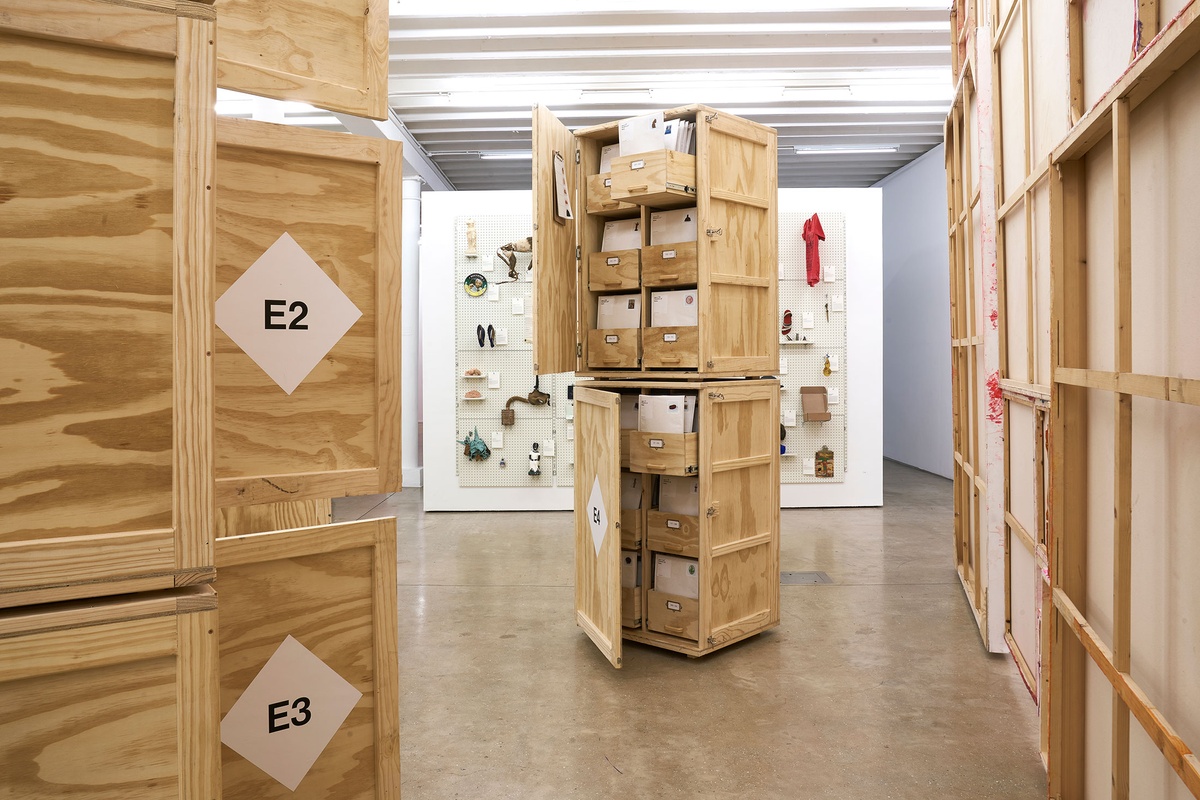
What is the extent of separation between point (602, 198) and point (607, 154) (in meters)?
0.31

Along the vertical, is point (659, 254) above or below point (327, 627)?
above

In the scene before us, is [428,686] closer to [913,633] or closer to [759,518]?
[759,518]

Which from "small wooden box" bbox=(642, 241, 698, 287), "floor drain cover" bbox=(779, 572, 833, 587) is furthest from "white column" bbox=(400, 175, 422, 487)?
"small wooden box" bbox=(642, 241, 698, 287)

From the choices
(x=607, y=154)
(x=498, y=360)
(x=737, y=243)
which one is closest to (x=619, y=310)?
(x=737, y=243)

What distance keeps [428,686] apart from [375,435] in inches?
76.8

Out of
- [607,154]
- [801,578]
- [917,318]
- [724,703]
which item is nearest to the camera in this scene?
[724,703]

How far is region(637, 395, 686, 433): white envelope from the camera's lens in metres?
3.46

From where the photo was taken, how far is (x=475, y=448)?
23.7ft

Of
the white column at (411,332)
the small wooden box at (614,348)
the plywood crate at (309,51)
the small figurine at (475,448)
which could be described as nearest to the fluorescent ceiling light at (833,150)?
the white column at (411,332)

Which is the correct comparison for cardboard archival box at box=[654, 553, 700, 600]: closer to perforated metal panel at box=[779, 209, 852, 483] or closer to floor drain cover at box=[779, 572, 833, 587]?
floor drain cover at box=[779, 572, 833, 587]

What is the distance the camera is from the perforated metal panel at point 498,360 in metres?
7.29

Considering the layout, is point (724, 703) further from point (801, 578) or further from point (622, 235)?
point (622, 235)

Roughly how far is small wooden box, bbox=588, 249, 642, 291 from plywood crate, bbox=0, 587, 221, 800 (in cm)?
288

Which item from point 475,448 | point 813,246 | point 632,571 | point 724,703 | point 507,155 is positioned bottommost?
point 724,703
